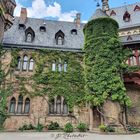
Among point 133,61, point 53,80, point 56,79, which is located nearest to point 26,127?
point 53,80

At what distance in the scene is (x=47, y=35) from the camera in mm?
22812

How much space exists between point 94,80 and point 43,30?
966 cm

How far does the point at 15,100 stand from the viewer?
1845 cm

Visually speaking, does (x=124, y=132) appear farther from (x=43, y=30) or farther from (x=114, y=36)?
(x=43, y=30)

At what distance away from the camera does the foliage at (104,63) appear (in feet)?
55.6

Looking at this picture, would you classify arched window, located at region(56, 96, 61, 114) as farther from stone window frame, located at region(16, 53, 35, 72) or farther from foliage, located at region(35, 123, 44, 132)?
stone window frame, located at region(16, 53, 35, 72)

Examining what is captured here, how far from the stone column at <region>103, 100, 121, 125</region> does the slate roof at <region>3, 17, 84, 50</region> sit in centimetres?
738

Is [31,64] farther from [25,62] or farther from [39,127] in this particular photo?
[39,127]

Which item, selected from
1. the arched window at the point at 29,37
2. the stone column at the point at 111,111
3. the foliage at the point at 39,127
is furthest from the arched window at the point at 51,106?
the arched window at the point at 29,37

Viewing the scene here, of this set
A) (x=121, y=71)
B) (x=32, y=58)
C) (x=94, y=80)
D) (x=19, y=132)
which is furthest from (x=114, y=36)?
(x=19, y=132)

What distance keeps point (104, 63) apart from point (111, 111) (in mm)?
4312

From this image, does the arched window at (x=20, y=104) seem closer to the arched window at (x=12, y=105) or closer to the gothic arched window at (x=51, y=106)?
the arched window at (x=12, y=105)

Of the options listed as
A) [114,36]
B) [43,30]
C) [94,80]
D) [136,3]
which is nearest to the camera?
[94,80]

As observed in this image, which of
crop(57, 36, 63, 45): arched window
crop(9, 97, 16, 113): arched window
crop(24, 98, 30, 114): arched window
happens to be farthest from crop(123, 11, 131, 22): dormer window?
crop(9, 97, 16, 113): arched window
